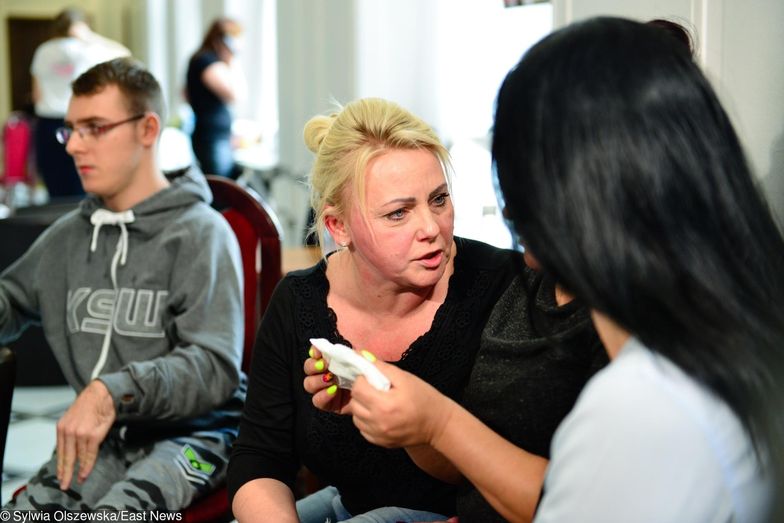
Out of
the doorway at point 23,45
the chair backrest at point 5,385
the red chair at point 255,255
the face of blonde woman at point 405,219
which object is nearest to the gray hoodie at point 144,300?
the red chair at point 255,255

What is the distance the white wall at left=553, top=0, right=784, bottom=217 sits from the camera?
1754mm

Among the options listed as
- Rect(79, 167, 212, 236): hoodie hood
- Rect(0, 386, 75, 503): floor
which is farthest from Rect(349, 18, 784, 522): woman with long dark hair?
Rect(0, 386, 75, 503): floor

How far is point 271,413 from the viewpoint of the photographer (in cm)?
177

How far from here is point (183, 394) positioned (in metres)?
2.04

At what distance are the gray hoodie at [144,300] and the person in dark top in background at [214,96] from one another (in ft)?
14.5

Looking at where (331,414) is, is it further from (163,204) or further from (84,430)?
(163,204)

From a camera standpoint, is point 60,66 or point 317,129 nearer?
point 317,129

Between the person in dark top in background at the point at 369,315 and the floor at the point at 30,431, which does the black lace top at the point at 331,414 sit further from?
the floor at the point at 30,431

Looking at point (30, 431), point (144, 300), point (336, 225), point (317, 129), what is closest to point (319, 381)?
point (336, 225)

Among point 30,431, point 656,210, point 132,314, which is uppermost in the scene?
point 656,210

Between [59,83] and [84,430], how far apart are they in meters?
5.77

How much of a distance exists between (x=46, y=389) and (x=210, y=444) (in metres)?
3.04

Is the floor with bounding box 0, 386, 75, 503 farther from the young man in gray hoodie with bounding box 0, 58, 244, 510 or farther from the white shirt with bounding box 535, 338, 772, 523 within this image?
the white shirt with bounding box 535, 338, 772, 523

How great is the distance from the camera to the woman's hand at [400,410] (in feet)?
4.06
